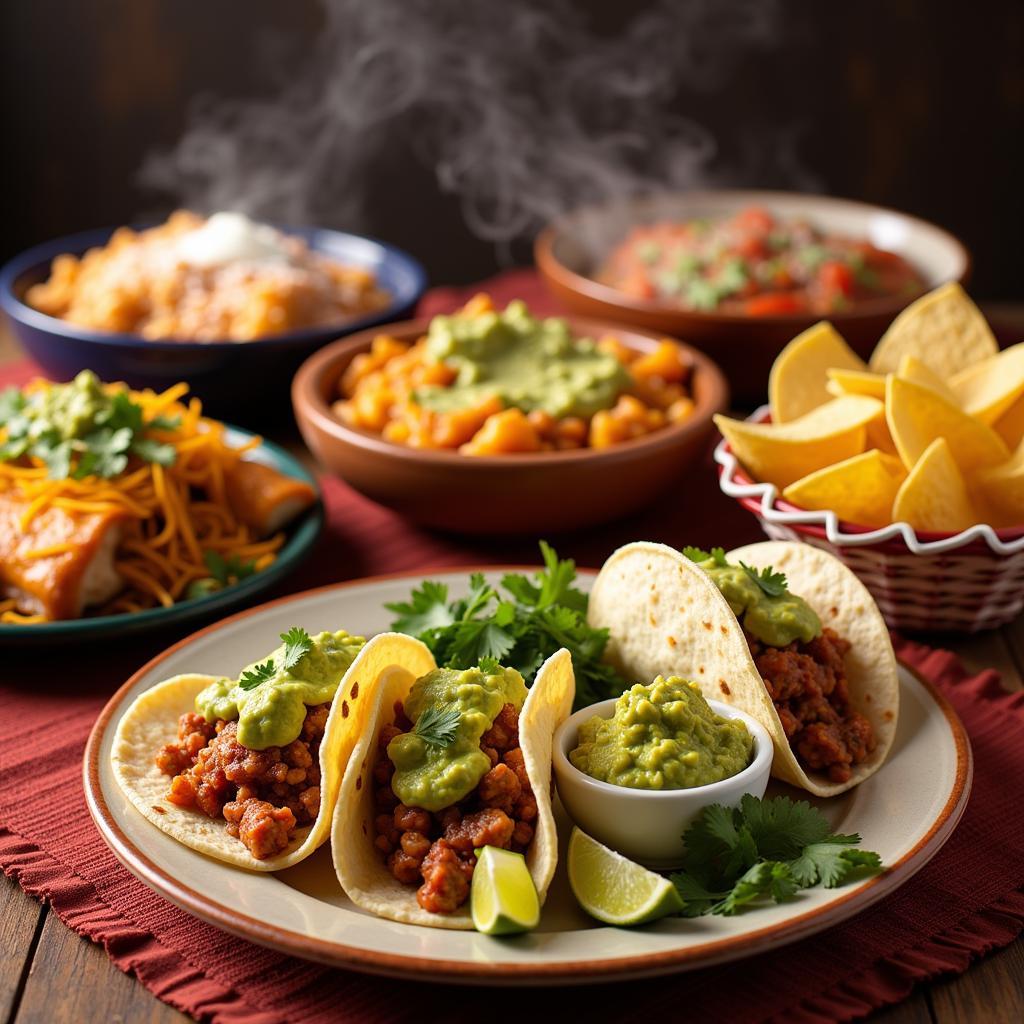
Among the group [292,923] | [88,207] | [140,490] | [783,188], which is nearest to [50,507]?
[140,490]

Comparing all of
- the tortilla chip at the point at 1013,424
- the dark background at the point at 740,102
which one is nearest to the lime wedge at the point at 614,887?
the tortilla chip at the point at 1013,424

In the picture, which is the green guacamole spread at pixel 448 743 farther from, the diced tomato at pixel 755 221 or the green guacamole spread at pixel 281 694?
the diced tomato at pixel 755 221

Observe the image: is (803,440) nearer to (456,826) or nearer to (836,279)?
(456,826)

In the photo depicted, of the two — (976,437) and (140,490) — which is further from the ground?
(976,437)

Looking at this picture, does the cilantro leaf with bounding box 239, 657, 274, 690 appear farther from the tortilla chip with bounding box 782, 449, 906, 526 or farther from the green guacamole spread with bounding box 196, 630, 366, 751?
the tortilla chip with bounding box 782, 449, 906, 526

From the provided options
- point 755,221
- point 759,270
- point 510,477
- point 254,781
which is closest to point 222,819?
point 254,781

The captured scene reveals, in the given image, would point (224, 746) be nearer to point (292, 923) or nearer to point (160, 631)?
point (292, 923)

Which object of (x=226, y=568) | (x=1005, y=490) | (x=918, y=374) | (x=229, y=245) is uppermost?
(x=918, y=374)
